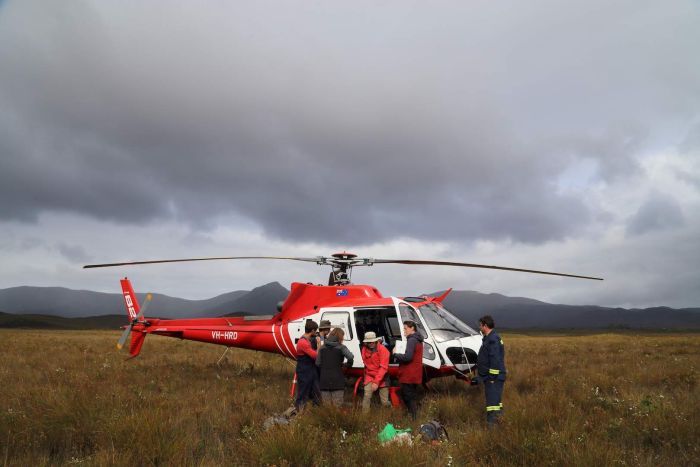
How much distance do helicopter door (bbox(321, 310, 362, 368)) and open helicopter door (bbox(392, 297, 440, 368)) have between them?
1017 mm

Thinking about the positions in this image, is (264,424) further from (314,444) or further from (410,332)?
(410,332)

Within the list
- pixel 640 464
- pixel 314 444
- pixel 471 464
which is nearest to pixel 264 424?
pixel 314 444

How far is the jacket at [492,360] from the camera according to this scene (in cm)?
727

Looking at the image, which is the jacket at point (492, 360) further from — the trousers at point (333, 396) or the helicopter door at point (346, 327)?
the helicopter door at point (346, 327)

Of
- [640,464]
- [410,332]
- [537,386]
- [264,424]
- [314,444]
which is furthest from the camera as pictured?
[537,386]

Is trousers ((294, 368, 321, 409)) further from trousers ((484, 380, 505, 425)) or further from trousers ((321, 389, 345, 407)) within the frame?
trousers ((484, 380, 505, 425))

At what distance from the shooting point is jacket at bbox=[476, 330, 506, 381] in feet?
23.8

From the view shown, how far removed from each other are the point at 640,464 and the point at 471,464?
189 centimetres

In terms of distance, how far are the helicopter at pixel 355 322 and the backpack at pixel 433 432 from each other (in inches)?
98.9

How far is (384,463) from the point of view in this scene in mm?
5051

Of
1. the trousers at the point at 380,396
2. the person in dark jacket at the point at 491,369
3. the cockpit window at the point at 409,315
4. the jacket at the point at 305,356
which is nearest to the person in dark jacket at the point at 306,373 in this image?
A: the jacket at the point at 305,356

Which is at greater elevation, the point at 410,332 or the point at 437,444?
the point at 410,332

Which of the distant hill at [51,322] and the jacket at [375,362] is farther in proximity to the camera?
the distant hill at [51,322]

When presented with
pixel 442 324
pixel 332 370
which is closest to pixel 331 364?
pixel 332 370
